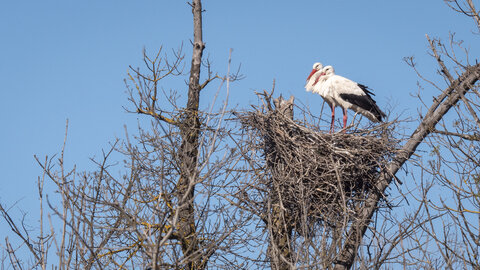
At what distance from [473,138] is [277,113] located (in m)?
2.55

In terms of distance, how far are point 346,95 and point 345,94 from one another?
0.02 metres

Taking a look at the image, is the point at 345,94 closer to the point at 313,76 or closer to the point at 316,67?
the point at 313,76

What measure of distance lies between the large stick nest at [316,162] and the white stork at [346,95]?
1.92 m

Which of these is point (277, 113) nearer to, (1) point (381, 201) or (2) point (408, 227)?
(1) point (381, 201)

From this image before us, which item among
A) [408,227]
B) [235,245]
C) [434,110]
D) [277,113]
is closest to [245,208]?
[235,245]

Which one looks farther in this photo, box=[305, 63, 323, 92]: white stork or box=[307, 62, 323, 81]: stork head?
box=[307, 62, 323, 81]: stork head

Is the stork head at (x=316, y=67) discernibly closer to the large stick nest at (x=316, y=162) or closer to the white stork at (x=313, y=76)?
the white stork at (x=313, y=76)

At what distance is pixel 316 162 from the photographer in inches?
331

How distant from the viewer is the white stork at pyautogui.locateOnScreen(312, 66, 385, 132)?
1088cm

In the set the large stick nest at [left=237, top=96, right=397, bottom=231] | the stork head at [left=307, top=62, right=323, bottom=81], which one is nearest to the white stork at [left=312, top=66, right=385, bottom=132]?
the stork head at [left=307, top=62, right=323, bottom=81]

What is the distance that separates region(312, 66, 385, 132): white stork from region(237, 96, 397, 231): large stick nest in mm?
1921

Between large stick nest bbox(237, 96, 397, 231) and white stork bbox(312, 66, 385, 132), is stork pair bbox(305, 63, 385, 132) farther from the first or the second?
large stick nest bbox(237, 96, 397, 231)

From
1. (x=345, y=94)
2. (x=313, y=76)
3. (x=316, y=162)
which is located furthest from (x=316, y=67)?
(x=316, y=162)

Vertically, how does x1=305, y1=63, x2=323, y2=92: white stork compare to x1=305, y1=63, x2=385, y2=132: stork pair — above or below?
above
